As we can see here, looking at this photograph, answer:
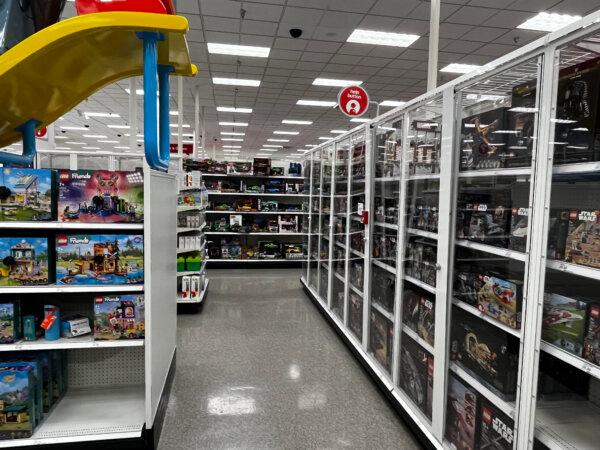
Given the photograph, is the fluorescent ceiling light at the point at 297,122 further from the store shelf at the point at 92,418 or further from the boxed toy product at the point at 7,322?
the boxed toy product at the point at 7,322

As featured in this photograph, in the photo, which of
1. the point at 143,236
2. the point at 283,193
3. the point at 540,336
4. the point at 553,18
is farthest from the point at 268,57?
the point at 540,336

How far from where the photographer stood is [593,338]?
5.39 ft

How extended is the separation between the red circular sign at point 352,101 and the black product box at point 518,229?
5.85 m

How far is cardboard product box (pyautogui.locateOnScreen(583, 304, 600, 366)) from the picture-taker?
162cm

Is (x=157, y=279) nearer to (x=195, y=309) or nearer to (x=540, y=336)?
(x=540, y=336)

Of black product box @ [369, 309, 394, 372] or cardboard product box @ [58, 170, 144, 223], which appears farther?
black product box @ [369, 309, 394, 372]

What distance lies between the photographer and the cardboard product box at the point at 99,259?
103 inches

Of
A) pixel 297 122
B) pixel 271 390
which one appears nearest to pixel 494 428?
pixel 271 390

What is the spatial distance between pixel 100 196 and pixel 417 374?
2490 millimetres

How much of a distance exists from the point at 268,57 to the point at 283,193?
299 centimetres

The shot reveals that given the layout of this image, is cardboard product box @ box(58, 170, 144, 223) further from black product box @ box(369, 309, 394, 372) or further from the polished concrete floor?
black product box @ box(369, 309, 394, 372)

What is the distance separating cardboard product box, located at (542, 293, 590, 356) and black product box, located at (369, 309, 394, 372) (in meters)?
1.70

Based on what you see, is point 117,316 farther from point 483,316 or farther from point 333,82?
point 333,82

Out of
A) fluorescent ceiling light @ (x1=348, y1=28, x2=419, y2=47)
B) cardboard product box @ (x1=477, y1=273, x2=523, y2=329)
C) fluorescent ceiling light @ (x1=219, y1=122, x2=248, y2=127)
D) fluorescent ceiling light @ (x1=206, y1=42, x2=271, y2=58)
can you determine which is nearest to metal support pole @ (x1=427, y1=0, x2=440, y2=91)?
cardboard product box @ (x1=477, y1=273, x2=523, y2=329)
